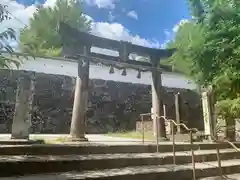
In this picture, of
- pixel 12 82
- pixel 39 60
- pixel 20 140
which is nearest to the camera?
pixel 20 140

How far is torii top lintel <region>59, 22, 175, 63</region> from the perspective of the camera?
7411 millimetres

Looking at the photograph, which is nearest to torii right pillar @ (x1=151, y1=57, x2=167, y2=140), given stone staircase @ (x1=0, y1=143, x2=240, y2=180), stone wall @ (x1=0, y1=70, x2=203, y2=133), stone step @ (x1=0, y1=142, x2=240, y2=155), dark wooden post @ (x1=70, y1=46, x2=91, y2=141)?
stone step @ (x1=0, y1=142, x2=240, y2=155)

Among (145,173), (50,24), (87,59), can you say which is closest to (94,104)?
(87,59)

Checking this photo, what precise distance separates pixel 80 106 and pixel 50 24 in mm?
16707

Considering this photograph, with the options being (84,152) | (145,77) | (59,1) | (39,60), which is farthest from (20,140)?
(59,1)

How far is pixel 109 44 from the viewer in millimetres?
8359

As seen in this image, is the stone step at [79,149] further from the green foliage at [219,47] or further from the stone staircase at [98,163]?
the green foliage at [219,47]

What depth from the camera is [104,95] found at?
1662cm

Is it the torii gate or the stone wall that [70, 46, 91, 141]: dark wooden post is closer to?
the torii gate

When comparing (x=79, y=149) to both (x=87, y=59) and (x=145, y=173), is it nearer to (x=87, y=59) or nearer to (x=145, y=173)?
(x=145, y=173)

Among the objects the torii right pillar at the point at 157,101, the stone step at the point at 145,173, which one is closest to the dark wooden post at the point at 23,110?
the stone step at the point at 145,173

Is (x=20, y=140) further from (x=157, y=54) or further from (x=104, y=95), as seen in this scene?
(x=104, y=95)

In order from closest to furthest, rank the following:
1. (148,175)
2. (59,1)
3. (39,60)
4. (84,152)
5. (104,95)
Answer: (148,175)
(84,152)
(39,60)
(104,95)
(59,1)

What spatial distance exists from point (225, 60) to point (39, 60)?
12430 mm
